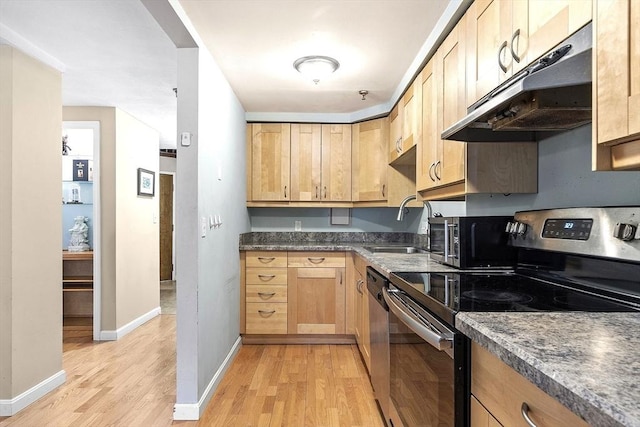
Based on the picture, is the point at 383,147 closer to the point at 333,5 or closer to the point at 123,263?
the point at 333,5

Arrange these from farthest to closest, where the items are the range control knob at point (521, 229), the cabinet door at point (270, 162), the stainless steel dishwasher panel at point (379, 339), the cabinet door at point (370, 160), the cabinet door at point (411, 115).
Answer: the cabinet door at point (270, 162) < the cabinet door at point (370, 160) < the cabinet door at point (411, 115) < the stainless steel dishwasher panel at point (379, 339) < the range control knob at point (521, 229)

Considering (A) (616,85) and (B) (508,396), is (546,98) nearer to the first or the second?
(A) (616,85)

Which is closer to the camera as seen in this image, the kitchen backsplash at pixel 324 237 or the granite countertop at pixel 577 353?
the granite countertop at pixel 577 353

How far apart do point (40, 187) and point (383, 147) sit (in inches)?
107

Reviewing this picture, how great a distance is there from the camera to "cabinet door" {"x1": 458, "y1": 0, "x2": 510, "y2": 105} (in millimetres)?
1318

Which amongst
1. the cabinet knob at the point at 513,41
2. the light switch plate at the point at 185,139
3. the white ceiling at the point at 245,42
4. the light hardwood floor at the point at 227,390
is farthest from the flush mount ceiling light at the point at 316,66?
the light hardwood floor at the point at 227,390

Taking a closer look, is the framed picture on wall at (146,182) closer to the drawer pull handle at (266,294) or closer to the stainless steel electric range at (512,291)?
the drawer pull handle at (266,294)

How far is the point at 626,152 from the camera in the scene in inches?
32.9

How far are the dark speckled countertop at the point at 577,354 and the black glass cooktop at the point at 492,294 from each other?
0.08m

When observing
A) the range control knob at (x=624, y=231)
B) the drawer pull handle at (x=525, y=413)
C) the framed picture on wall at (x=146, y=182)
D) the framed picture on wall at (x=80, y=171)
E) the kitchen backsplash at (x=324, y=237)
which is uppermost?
the framed picture on wall at (x=80, y=171)

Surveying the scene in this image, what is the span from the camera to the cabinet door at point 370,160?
344 centimetres

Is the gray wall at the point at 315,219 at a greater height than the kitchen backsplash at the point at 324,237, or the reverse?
the gray wall at the point at 315,219

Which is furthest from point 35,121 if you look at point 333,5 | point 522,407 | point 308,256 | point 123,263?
point 522,407

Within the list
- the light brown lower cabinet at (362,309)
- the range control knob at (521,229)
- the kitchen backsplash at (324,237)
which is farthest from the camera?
the kitchen backsplash at (324,237)
